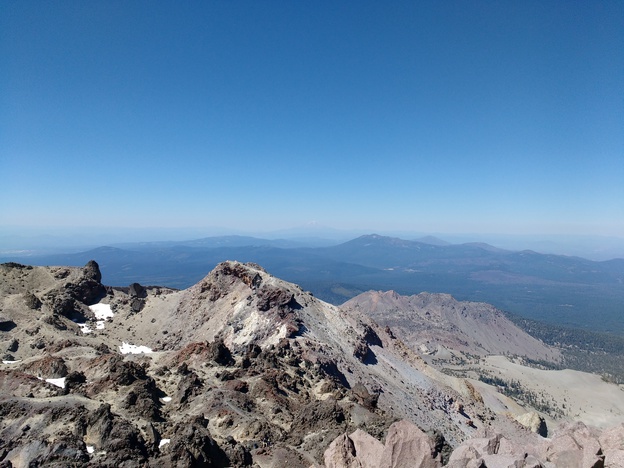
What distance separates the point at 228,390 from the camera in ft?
77.7

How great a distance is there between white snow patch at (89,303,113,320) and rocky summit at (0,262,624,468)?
275mm

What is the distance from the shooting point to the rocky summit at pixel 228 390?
1413 cm

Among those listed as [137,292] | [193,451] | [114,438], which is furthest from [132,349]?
[193,451]

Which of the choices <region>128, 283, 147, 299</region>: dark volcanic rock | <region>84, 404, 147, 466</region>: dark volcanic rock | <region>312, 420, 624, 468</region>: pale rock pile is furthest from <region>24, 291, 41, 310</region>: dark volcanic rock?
<region>312, 420, 624, 468</region>: pale rock pile

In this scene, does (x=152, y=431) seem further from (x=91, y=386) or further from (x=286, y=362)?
(x=286, y=362)

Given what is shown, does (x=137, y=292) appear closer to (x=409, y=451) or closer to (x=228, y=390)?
(x=228, y=390)

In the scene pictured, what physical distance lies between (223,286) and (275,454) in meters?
38.4

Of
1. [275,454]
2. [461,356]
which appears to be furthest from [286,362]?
[461,356]

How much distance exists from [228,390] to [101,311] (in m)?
41.3

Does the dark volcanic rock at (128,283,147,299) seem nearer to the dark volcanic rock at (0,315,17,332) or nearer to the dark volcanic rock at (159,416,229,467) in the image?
the dark volcanic rock at (0,315,17,332)

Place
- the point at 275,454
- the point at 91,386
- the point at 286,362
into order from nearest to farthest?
the point at 275,454 → the point at 91,386 → the point at 286,362

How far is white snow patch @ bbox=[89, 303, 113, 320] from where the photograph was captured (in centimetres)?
5297

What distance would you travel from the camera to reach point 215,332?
46.1m

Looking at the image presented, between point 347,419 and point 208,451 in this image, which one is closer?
point 208,451
